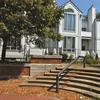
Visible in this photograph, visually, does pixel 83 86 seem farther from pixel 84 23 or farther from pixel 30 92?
pixel 84 23

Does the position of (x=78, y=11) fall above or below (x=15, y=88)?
above

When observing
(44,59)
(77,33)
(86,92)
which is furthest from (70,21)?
(86,92)

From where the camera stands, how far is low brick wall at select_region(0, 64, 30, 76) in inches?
718

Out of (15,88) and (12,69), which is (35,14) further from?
(15,88)

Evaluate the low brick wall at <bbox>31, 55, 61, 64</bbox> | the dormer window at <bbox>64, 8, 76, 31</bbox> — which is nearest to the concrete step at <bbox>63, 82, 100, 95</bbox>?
the low brick wall at <bbox>31, 55, 61, 64</bbox>

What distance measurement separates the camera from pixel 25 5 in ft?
60.2

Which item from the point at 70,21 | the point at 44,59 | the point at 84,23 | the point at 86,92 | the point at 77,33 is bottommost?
the point at 86,92

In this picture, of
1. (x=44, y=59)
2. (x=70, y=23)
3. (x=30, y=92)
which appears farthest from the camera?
(x=70, y=23)

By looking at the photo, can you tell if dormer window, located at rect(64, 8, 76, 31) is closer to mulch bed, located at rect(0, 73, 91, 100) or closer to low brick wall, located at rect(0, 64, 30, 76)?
low brick wall, located at rect(0, 64, 30, 76)

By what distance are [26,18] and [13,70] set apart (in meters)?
2.94

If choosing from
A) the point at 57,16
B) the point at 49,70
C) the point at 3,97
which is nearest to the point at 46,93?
the point at 3,97

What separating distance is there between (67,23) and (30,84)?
29540 millimetres

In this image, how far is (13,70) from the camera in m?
18.3

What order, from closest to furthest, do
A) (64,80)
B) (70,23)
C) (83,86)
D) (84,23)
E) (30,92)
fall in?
1. (83,86)
2. (30,92)
3. (64,80)
4. (70,23)
5. (84,23)
